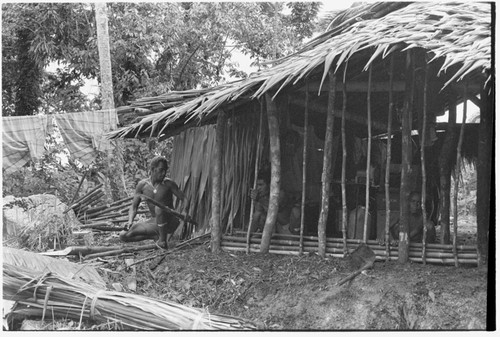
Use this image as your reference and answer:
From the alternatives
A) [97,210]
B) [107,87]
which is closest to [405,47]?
[97,210]

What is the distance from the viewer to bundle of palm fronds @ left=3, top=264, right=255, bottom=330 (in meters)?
5.17

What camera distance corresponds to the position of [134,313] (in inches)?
208

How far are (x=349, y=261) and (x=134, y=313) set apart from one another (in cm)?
237

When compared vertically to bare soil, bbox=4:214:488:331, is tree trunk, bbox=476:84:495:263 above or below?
above

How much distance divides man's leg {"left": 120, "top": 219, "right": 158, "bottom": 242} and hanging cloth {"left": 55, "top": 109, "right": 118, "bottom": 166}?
2041 mm

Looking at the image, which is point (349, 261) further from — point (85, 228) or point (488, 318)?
point (85, 228)

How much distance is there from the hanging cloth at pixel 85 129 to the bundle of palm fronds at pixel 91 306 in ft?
15.1

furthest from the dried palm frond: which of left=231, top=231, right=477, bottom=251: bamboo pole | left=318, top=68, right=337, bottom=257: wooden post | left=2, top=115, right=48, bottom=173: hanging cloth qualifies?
left=2, top=115, right=48, bottom=173: hanging cloth

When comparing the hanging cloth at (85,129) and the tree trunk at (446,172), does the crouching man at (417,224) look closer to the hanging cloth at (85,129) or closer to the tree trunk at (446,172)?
the tree trunk at (446,172)

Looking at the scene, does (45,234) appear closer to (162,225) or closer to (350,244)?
(162,225)

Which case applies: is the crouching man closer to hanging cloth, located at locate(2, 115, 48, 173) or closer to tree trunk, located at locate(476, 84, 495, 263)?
tree trunk, located at locate(476, 84, 495, 263)

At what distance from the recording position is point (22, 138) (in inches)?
385

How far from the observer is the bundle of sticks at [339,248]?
241 inches

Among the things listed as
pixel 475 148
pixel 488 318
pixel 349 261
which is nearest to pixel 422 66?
pixel 475 148
